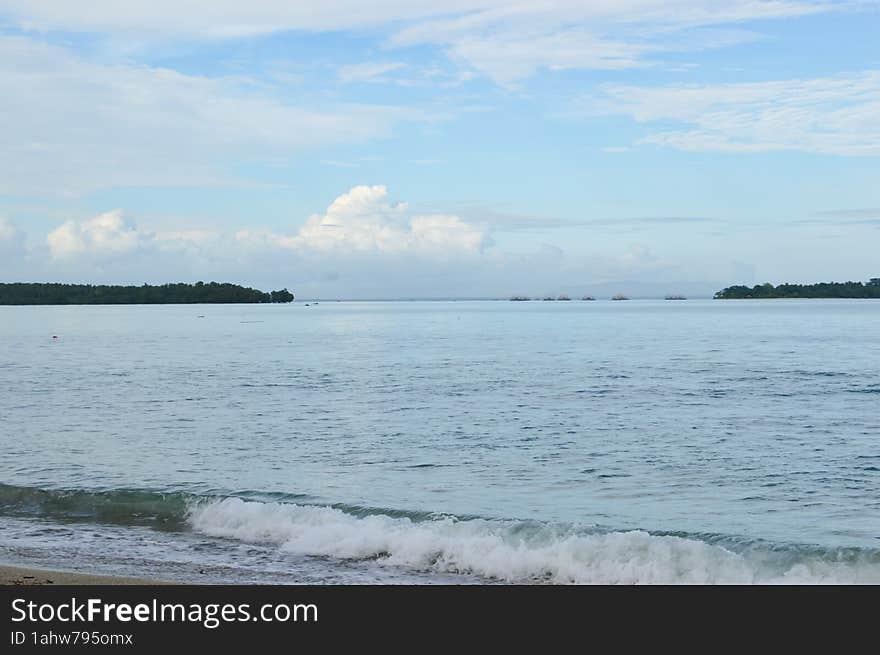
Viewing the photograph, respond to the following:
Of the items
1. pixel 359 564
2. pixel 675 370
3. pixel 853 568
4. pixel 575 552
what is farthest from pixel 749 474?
pixel 675 370

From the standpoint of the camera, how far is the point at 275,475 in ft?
71.8

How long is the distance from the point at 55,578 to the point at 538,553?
24.0 feet

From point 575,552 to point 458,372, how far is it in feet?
112

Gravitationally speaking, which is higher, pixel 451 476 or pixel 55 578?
pixel 55 578

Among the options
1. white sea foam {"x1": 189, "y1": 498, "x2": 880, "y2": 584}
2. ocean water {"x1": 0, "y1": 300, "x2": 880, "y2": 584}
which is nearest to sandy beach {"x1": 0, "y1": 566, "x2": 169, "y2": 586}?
ocean water {"x1": 0, "y1": 300, "x2": 880, "y2": 584}

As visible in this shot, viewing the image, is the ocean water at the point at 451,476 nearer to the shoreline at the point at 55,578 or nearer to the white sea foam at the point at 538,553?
the white sea foam at the point at 538,553

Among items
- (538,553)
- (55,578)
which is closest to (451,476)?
(538,553)

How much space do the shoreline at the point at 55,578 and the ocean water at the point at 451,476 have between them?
802 mm

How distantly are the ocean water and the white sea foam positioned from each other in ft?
0.12

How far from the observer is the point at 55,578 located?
40.0ft

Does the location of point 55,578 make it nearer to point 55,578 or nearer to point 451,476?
point 55,578

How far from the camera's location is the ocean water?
14562mm

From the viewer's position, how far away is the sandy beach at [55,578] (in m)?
11.8

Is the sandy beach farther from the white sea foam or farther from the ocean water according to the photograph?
the white sea foam
